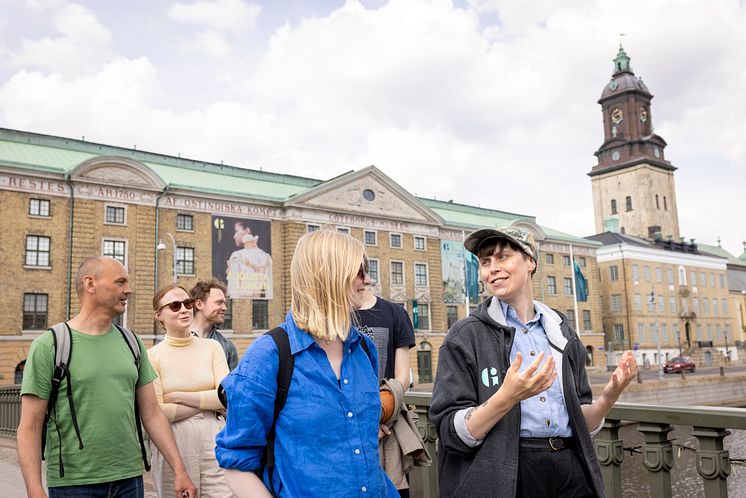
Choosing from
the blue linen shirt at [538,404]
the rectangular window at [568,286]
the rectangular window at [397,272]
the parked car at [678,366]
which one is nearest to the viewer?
the blue linen shirt at [538,404]

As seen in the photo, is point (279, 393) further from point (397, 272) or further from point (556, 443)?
point (397, 272)

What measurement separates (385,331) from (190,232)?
34.2 metres

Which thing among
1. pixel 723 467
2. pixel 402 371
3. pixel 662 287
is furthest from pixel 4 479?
pixel 662 287

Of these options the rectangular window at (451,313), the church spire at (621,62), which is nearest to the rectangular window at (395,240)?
the rectangular window at (451,313)

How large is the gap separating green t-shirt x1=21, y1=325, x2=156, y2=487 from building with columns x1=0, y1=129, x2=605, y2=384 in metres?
31.4

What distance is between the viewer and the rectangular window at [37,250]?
1269 inches

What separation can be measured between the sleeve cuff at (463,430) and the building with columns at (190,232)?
1292 inches

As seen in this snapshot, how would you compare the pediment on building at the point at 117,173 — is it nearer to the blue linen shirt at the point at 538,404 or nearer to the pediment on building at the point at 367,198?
the pediment on building at the point at 367,198

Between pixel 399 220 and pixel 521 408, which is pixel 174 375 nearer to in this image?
pixel 521 408

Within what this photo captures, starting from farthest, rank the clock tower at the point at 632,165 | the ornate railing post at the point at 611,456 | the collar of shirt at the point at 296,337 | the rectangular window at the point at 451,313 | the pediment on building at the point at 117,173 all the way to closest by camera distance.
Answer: the clock tower at the point at 632,165, the rectangular window at the point at 451,313, the pediment on building at the point at 117,173, the ornate railing post at the point at 611,456, the collar of shirt at the point at 296,337

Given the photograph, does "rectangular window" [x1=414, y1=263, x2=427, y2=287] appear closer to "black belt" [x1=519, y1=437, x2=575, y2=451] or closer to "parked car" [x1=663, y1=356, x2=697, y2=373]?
"parked car" [x1=663, y1=356, x2=697, y2=373]

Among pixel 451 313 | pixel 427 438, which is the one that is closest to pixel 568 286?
pixel 451 313

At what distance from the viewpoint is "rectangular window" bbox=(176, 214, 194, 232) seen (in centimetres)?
3656

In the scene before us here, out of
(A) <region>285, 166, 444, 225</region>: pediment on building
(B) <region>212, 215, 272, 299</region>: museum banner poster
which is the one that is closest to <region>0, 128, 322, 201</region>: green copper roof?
(B) <region>212, 215, 272, 299</region>: museum banner poster
